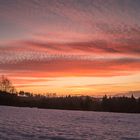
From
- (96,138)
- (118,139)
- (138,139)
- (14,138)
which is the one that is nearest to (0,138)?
(14,138)

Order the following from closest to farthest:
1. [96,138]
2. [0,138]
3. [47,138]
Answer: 1. [0,138]
2. [47,138]
3. [96,138]

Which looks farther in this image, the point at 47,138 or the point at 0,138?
the point at 47,138

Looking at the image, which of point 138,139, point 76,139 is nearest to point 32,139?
point 76,139

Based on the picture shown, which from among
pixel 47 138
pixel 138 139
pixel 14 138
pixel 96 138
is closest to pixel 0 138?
pixel 14 138

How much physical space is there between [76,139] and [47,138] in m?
5.45

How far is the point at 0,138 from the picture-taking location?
60469 millimetres

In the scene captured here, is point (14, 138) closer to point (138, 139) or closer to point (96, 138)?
point (96, 138)

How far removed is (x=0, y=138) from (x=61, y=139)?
1177 cm

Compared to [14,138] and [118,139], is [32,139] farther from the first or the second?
[118,139]

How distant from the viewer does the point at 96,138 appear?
70.3 metres

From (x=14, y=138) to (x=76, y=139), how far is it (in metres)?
11.8

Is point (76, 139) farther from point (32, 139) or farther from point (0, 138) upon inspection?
point (0, 138)

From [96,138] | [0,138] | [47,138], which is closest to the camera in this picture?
[0,138]

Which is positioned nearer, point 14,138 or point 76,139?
point 14,138
